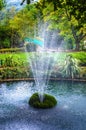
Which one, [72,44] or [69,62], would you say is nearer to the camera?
[69,62]

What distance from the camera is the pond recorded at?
10.8 meters

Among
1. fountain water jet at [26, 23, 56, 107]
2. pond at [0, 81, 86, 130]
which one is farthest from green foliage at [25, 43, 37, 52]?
pond at [0, 81, 86, 130]

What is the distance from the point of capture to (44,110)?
42.3ft

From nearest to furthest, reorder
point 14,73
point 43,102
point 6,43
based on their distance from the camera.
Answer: point 43,102 < point 14,73 < point 6,43

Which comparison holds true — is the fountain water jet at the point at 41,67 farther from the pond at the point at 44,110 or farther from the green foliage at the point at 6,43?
the green foliage at the point at 6,43

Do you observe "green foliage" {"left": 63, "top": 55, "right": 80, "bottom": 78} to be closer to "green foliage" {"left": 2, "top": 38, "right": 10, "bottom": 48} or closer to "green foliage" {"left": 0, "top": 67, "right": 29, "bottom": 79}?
"green foliage" {"left": 0, "top": 67, "right": 29, "bottom": 79}

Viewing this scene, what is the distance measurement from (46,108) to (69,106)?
1.14m

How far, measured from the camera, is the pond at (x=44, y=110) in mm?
10820

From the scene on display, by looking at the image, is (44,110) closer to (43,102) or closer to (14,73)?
(43,102)

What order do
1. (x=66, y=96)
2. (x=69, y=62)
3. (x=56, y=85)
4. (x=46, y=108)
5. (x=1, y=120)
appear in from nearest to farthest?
(x=1, y=120) < (x=46, y=108) < (x=66, y=96) < (x=56, y=85) < (x=69, y=62)

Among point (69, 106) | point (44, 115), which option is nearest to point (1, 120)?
point (44, 115)

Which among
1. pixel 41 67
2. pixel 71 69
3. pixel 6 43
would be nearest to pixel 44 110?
pixel 71 69

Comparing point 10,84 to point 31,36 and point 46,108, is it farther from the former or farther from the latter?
point 31,36

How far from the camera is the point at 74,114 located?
12.2 m
